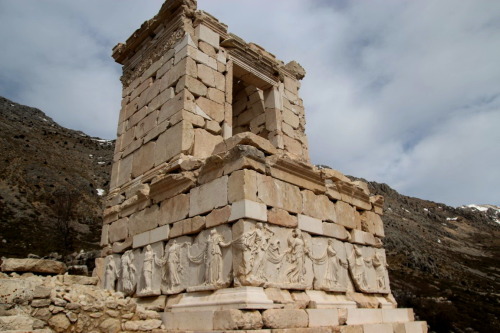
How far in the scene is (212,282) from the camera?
5.26m

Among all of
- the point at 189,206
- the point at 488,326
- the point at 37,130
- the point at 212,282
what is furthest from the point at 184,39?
the point at 37,130

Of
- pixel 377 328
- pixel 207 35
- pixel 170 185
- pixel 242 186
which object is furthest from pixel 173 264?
pixel 207 35

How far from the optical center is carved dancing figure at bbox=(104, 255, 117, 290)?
726cm

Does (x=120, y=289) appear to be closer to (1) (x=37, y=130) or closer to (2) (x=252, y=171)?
(2) (x=252, y=171)

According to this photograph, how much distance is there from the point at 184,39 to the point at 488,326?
32632mm

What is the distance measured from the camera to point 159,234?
653cm

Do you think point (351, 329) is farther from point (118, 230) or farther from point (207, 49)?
point (207, 49)

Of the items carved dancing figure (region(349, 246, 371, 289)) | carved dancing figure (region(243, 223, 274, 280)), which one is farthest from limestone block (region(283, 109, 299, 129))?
carved dancing figure (region(243, 223, 274, 280))

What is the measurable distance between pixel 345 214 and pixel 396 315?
1.97m

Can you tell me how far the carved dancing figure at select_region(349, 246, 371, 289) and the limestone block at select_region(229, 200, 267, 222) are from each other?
2407mm

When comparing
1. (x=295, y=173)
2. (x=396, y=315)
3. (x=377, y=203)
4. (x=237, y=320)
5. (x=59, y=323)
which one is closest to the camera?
(x=237, y=320)

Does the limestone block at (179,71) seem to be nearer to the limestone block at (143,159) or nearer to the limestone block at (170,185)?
the limestone block at (143,159)

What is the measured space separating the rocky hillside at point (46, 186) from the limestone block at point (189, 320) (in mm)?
24819

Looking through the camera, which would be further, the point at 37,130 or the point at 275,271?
the point at 37,130
